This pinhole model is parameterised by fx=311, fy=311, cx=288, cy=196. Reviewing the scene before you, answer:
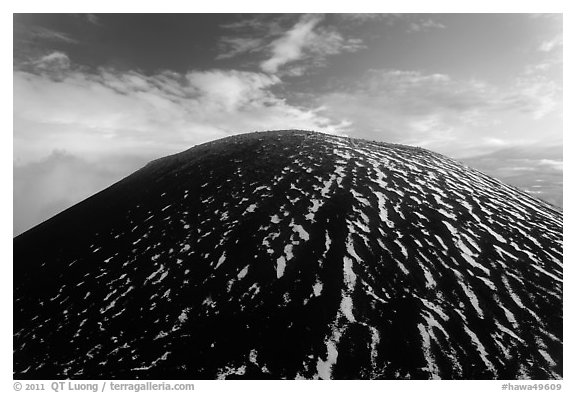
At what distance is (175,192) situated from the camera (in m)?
18.2

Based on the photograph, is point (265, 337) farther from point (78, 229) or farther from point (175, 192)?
point (78, 229)

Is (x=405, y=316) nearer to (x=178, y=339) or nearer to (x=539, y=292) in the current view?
(x=539, y=292)

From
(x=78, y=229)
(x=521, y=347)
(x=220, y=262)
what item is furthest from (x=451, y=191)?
(x=78, y=229)

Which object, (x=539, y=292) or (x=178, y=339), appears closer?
(x=178, y=339)

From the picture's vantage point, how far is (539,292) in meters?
10.2

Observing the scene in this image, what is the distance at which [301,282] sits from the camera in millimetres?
10312

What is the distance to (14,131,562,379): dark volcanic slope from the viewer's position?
8.23 m

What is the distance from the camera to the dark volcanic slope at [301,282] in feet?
27.0

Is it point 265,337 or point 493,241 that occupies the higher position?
point 493,241
